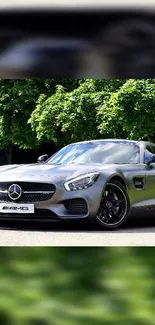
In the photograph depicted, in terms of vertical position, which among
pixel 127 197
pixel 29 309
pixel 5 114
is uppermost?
pixel 5 114

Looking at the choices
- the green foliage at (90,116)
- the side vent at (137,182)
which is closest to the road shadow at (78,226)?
the side vent at (137,182)

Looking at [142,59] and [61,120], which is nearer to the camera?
[142,59]

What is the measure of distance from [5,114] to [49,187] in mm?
3720

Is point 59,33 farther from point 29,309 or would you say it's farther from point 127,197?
point 127,197

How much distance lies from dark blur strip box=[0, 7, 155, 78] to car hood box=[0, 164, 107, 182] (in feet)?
13.4

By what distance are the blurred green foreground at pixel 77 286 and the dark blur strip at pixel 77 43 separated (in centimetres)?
12

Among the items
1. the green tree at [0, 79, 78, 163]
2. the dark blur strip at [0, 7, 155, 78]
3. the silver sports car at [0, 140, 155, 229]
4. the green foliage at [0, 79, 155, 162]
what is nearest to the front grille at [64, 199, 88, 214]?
the silver sports car at [0, 140, 155, 229]

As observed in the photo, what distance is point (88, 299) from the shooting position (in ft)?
1.25

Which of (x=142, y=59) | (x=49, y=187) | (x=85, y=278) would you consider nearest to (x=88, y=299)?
(x=85, y=278)

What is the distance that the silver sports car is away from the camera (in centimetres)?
460

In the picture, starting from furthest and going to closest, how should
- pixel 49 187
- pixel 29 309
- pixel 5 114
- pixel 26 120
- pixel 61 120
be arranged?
pixel 49 187 < pixel 61 120 < pixel 26 120 < pixel 5 114 < pixel 29 309

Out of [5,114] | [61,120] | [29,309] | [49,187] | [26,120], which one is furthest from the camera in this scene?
[49,187]

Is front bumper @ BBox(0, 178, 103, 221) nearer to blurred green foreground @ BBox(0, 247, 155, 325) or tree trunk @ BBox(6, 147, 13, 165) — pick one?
tree trunk @ BBox(6, 147, 13, 165)

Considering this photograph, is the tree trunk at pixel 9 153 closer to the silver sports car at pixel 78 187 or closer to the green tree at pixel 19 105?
the green tree at pixel 19 105
